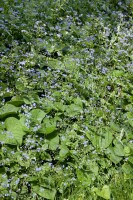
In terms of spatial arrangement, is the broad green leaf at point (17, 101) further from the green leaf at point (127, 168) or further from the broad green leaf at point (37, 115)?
the green leaf at point (127, 168)

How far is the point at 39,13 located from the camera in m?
5.53

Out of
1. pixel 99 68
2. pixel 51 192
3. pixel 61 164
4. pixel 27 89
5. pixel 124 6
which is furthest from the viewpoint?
pixel 124 6

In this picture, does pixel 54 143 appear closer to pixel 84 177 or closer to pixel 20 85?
pixel 84 177

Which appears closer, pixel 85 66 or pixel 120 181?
pixel 120 181

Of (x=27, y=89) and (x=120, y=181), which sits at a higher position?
(x=27, y=89)

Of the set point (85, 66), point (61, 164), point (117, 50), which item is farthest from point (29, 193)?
point (117, 50)

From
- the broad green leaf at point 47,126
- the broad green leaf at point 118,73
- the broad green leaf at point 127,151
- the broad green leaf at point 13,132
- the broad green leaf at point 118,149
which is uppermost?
the broad green leaf at point 13,132

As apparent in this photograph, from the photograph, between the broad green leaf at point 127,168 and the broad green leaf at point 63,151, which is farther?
the broad green leaf at point 127,168

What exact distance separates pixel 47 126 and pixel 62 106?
0.37 meters

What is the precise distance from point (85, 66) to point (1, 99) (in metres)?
1.37

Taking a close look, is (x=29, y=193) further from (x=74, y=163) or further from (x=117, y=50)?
(x=117, y=50)

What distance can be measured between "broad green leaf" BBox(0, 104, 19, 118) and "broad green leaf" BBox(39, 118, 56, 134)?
0.28 m

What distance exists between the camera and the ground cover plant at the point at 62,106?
3.41 metres

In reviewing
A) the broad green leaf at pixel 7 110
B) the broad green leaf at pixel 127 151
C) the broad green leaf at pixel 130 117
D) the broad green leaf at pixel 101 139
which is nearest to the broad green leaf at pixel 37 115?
the broad green leaf at pixel 7 110
